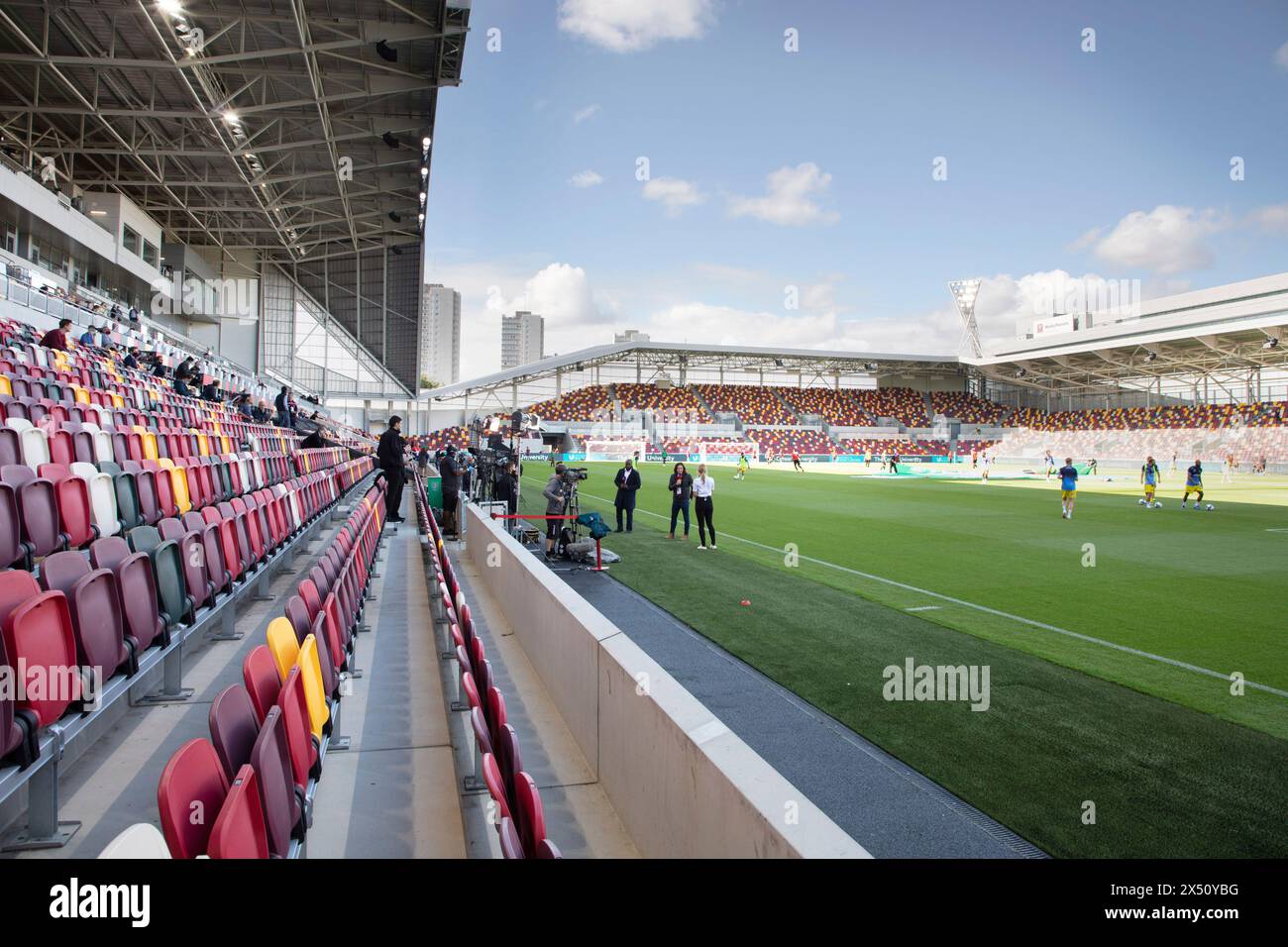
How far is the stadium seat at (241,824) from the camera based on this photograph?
1749mm

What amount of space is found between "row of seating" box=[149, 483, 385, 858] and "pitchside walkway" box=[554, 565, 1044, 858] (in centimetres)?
256

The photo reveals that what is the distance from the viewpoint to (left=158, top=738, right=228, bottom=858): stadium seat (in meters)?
1.78

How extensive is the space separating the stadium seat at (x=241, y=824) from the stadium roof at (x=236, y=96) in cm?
2407

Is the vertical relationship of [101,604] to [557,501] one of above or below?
above

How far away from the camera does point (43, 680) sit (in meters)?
2.79

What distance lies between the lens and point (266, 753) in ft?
7.41

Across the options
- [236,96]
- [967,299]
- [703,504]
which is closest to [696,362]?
[967,299]

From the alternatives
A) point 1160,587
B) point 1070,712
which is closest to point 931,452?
point 1160,587

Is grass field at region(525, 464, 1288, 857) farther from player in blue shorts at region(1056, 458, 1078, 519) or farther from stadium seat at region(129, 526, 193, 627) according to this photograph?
stadium seat at region(129, 526, 193, 627)

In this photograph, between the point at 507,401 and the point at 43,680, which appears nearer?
the point at 43,680

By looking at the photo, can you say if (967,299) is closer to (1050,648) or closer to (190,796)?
(1050,648)

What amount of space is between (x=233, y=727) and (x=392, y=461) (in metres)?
10.3

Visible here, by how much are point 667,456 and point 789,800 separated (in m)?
57.5
